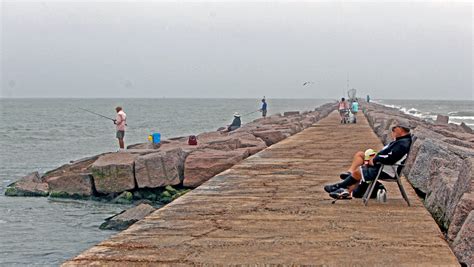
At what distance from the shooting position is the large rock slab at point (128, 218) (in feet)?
26.2

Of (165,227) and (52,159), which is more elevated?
(165,227)

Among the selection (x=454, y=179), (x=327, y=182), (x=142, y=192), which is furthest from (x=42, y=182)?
(x=454, y=179)

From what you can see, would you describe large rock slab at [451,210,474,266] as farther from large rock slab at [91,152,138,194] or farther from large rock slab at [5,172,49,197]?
large rock slab at [5,172,49,197]

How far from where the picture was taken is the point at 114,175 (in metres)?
10.2

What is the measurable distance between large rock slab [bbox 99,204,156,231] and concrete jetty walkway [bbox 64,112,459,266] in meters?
1.53

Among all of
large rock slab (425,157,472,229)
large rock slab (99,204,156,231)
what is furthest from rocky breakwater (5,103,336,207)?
large rock slab (425,157,472,229)

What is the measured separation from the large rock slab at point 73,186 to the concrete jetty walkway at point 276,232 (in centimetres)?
428

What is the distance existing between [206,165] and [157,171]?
35.5 inches

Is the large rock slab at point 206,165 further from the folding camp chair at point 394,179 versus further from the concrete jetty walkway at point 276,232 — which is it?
the folding camp chair at point 394,179

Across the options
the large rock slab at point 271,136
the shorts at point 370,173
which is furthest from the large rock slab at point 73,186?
the shorts at point 370,173

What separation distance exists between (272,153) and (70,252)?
4.23m

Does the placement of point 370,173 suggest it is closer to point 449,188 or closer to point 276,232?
point 449,188

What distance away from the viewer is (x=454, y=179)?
565 centimetres

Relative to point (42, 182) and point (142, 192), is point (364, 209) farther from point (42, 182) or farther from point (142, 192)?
point (42, 182)
